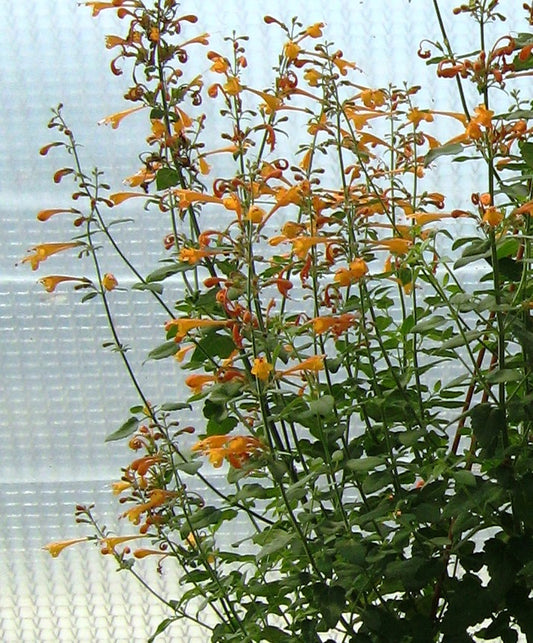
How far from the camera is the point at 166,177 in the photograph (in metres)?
0.85

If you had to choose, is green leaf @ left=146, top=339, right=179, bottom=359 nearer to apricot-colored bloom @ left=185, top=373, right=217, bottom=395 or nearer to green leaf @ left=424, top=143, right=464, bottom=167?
apricot-colored bloom @ left=185, top=373, right=217, bottom=395

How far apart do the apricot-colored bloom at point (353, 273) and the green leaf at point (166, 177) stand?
167mm

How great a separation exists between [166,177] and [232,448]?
0.23m

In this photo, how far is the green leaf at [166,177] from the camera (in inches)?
33.3

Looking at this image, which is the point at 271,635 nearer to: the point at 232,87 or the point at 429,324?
the point at 429,324

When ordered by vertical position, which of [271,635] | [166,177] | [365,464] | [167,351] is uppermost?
[166,177]

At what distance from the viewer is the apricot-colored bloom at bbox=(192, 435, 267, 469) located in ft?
2.61

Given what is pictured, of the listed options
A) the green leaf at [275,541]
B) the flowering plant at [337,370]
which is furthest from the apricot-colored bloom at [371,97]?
the green leaf at [275,541]

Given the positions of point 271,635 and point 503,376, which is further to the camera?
point 271,635

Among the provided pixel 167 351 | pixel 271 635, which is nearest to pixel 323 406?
pixel 167 351

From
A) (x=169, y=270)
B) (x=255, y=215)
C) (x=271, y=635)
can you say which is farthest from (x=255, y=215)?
(x=271, y=635)

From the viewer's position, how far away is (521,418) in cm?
85

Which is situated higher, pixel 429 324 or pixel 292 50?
pixel 292 50

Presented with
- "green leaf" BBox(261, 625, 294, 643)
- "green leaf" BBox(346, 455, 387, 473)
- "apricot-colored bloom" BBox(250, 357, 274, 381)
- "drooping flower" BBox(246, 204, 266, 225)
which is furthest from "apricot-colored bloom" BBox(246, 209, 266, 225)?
"green leaf" BBox(261, 625, 294, 643)
